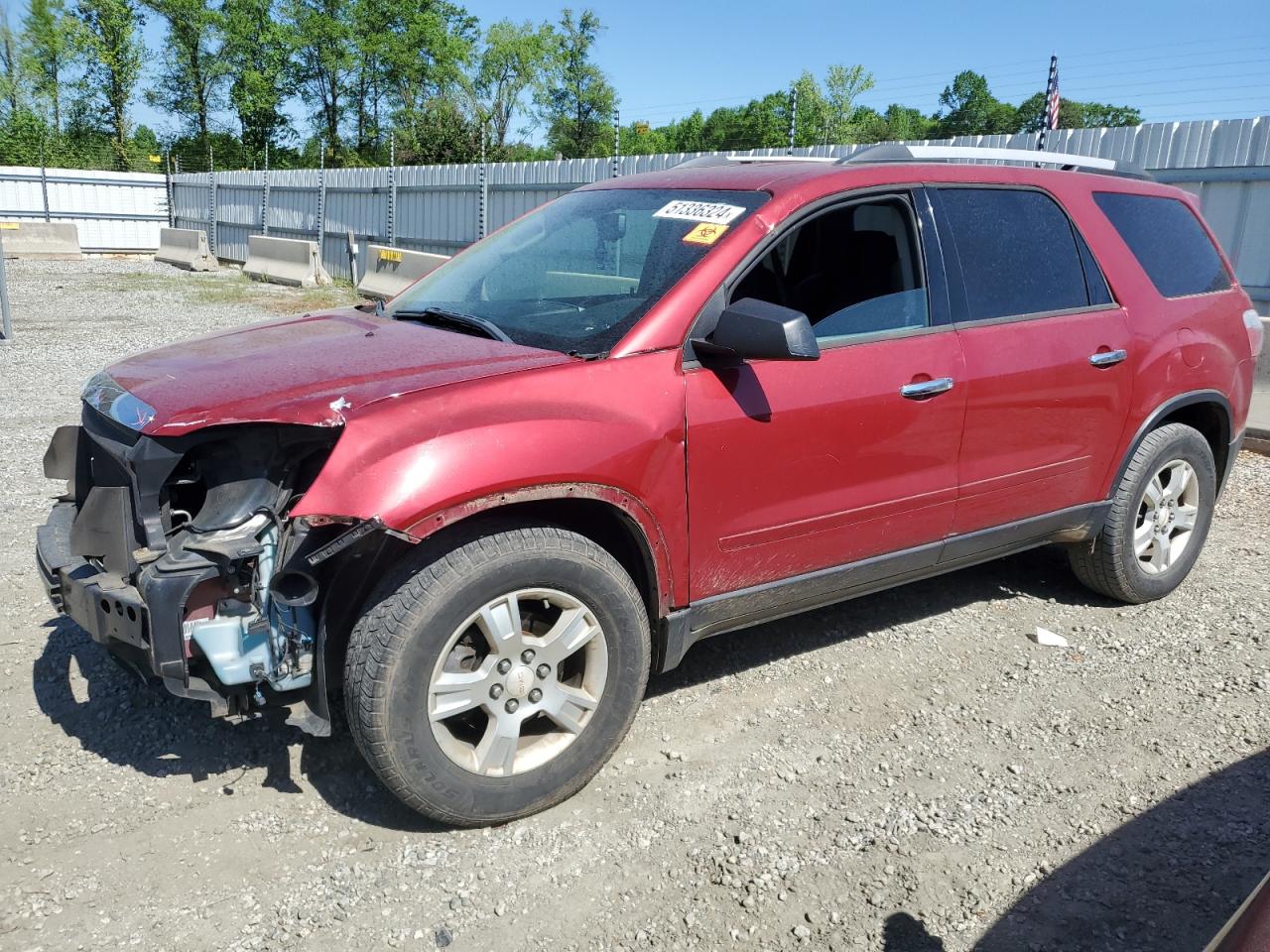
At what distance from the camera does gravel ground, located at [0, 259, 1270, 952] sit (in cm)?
263

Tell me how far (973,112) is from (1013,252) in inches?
4137

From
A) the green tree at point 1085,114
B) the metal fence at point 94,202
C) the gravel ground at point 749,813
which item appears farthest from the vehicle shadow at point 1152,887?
the green tree at point 1085,114

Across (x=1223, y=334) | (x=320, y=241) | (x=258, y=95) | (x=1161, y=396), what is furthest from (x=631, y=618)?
(x=258, y=95)

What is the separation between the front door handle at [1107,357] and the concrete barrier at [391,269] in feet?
39.2

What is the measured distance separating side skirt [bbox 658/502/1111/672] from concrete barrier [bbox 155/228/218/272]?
945 inches

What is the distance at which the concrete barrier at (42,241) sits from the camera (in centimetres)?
2645

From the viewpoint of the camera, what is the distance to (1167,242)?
4.56 meters

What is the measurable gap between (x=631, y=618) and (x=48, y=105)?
6046cm

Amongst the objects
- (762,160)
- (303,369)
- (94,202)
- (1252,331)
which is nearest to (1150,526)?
(1252,331)

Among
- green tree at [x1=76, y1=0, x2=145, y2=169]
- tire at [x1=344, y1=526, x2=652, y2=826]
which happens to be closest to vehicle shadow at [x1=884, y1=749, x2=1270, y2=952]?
tire at [x1=344, y1=526, x2=652, y2=826]

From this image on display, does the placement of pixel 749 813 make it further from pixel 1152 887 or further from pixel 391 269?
pixel 391 269

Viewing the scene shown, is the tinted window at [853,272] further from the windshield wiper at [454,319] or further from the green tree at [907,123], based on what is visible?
the green tree at [907,123]

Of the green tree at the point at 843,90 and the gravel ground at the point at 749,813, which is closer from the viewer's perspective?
the gravel ground at the point at 749,813

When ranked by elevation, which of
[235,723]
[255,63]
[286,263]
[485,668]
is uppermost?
[255,63]
